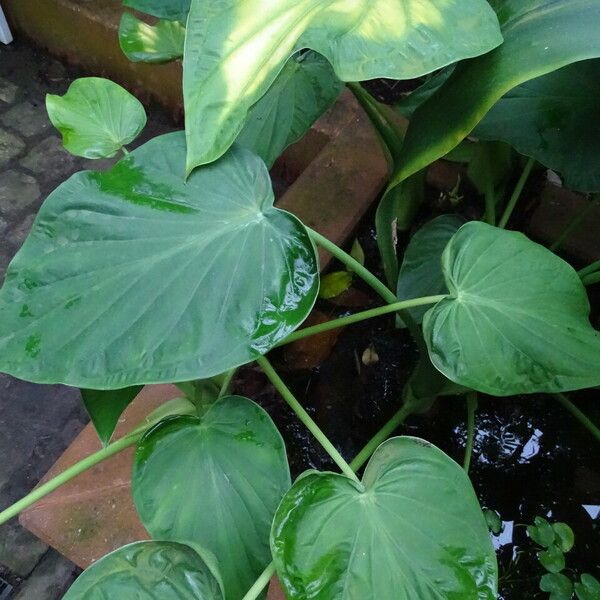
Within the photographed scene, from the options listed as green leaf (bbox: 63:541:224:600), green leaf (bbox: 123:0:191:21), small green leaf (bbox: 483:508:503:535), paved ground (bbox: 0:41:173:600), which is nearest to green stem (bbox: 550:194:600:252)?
small green leaf (bbox: 483:508:503:535)

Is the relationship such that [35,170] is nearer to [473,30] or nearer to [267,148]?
[267,148]

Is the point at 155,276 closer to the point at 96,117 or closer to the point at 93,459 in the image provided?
the point at 93,459

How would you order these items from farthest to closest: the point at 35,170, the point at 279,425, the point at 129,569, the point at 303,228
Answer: the point at 35,170, the point at 279,425, the point at 303,228, the point at 129,569

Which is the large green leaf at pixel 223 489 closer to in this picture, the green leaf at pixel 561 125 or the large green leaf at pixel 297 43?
the large green leaf at pixel 297 43

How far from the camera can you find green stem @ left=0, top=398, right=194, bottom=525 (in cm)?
72

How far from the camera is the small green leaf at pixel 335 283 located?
46.6 inches

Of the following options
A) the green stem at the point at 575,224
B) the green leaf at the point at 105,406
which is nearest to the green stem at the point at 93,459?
the green leaf at the point at 105,406

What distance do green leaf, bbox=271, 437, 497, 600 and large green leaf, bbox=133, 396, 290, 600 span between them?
8 cm

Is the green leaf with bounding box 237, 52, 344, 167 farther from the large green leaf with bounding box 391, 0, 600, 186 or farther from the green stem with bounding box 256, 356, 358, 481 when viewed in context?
the green stem with bounding box 256, 356, 358, 481

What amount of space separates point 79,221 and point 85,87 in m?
0.33

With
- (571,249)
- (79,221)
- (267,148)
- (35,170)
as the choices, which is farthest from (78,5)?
(571,249)

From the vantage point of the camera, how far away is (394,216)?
2.95 feet

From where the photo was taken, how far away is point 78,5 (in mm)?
1648

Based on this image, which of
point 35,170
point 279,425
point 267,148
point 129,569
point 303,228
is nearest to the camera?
point 129,569
